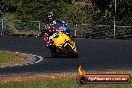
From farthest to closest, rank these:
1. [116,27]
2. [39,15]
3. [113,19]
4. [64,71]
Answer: [39,15] → [113,19] → [116,27] → [64,71]

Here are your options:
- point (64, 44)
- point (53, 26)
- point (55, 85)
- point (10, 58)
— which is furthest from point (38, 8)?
point (55, 85)

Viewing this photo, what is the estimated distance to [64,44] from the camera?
73.4ft

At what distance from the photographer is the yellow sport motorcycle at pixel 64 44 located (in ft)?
73.5

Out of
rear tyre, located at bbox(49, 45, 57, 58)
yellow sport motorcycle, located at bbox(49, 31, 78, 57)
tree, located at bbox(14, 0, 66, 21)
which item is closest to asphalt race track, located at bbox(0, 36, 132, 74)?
yellow sport motorcycle, located at bbox(49, 31, 78, 57)

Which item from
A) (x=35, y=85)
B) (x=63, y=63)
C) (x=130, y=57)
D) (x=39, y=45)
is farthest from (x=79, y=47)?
(x=35, y=85)

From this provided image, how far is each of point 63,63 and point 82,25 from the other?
2037 cm

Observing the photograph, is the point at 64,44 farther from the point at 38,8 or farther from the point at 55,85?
the point at 38,8

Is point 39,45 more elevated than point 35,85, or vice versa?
point 35,85

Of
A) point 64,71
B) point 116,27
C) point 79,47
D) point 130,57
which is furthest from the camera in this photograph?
point 116,27

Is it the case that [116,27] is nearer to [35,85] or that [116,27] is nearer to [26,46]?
[26,46]

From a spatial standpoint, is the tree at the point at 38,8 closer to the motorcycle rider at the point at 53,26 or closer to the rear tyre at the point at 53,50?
the rear tyre at the point at 53,50

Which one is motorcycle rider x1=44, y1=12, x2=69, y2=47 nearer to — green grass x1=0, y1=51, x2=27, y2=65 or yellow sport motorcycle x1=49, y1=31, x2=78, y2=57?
yellow sport motorcycle x1=49, y1=31, x2=78, y2=57

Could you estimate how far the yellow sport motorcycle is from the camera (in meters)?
22.4

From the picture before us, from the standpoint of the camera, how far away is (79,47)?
28875mm
